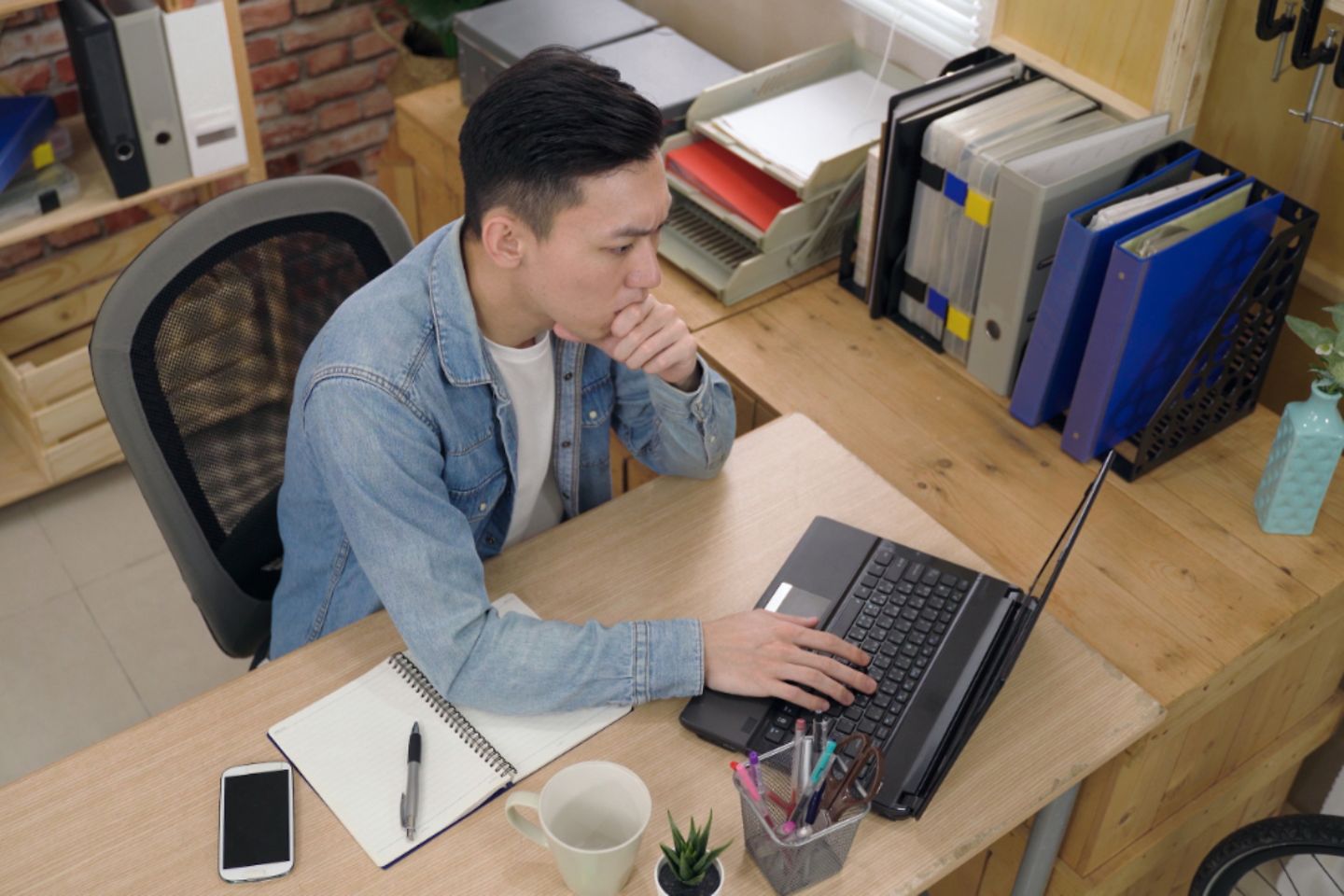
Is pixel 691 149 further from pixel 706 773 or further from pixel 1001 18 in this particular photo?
pixel 706 773

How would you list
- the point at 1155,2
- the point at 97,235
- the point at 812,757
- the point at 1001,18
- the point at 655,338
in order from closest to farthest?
1. the point at 812,757
2. the point at 655,338
3. the point at 1155,2
4. the point at 1001,18
5. the point at 97,235

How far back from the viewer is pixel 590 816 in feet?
4.12

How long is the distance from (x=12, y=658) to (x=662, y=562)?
1593 mm

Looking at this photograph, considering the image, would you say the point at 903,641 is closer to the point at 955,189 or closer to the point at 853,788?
the point at 853,788

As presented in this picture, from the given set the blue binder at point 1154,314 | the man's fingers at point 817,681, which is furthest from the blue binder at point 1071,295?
the man's fingers at point 817,681

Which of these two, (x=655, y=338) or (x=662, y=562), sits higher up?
(x=655, y=338)

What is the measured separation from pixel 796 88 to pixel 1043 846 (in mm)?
1365

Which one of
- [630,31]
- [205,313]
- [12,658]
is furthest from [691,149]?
[12,658]

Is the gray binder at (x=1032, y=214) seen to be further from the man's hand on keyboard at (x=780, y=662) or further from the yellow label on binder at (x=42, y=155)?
the yellow label on binder at (x=42, y=155)

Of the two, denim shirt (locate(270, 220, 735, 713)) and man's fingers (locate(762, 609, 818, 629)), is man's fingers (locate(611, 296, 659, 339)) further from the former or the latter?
man's fingers (locate(762, 609, 818, 629))

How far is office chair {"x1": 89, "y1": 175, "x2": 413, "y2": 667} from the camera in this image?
1530mm

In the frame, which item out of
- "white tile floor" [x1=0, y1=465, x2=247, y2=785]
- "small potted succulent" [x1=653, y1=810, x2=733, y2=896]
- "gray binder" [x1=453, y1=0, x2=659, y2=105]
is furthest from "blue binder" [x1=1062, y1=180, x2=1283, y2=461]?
"white tile floor" [x1=0, y1=465, x2=247, y2=785]

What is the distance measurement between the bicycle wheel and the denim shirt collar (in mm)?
1133

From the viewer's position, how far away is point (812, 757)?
1265 mm
